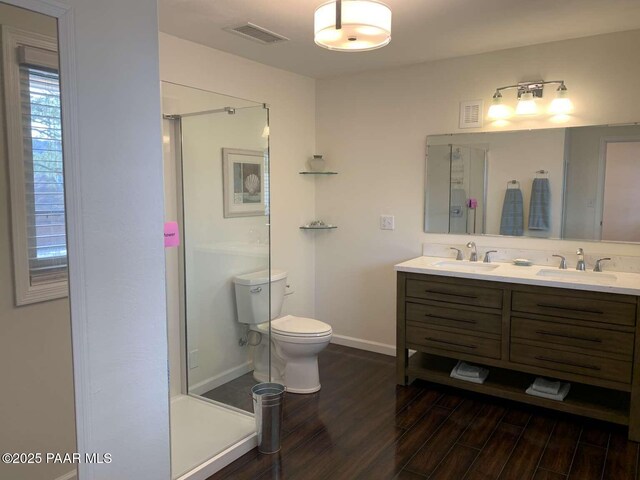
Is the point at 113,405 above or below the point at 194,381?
above

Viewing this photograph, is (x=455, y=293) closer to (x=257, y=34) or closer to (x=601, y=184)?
(x=601, y=184)

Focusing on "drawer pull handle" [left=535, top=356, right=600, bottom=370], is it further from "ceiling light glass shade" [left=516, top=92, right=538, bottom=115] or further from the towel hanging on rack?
"ceiling light glass shade" [left=516, top=92, right=538, bottom=115]

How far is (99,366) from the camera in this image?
138 cm

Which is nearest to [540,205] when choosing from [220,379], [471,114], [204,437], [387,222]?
[471,114]

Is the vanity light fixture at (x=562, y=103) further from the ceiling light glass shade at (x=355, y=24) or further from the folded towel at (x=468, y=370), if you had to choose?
the folded towel at (x=468, y=370)

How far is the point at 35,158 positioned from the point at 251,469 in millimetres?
1818

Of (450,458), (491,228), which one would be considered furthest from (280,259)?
(450,458)

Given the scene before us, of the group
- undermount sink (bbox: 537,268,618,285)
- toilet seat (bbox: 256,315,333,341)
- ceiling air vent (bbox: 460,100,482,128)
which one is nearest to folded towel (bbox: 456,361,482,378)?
undermount sink (bbox: 537,268,618,285)

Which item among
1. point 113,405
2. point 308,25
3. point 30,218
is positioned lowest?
point 113,405

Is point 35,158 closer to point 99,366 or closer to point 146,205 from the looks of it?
point 146,205

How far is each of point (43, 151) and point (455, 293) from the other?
99.5 inches

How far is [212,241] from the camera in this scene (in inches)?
121

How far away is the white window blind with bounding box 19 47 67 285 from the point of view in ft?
4.14

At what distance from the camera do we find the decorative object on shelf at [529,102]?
313cm
